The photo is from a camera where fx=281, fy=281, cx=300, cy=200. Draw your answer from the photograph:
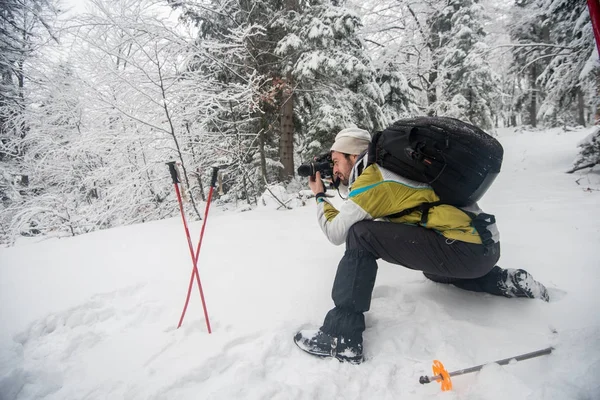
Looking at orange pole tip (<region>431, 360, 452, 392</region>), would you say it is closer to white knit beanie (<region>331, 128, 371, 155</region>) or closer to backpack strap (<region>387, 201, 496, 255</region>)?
backpack strap (<region>387, 201, 496, 255</region>)

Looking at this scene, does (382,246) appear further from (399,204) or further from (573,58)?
(573,58)

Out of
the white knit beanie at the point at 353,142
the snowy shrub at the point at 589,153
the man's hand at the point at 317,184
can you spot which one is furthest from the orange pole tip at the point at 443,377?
the snowy shrub at the point at 589,153

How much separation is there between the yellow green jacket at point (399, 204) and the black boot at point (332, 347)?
625 mm

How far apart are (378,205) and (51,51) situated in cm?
1087

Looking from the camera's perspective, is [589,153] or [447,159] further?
[589,153]

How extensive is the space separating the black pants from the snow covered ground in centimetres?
21

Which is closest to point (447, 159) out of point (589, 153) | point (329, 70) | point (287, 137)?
point (329, 70)

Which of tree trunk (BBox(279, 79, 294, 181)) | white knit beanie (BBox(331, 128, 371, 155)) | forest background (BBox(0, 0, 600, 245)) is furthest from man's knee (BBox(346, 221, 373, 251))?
tree trunk (BBox(279, 79, 294, 181))

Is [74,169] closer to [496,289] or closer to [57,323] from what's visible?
[57,323]

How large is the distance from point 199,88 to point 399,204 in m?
5.91

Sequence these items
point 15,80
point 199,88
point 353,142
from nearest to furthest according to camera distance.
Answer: point 353,142, point 199,88, point 15,80

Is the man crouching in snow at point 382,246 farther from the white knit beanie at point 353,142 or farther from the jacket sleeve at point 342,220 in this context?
the white knit beanie at point 353,142

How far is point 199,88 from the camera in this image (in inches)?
242

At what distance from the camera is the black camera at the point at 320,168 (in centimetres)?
205
